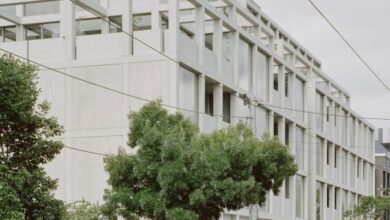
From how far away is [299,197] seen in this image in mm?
49875

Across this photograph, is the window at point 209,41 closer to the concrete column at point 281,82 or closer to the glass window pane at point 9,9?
the glass window pane at point 9,9

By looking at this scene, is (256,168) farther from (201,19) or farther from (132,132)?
(201,19)

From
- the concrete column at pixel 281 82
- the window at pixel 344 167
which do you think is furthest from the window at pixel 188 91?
the window at pixel 344 167

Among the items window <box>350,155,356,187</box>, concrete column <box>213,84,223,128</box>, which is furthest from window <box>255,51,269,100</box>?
window <box>350,155,356,187</box>

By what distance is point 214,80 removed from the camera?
36.2 meters

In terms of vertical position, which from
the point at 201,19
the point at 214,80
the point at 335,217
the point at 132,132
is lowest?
the point at 335,217

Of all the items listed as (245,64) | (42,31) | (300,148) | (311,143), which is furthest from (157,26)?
(311,143)

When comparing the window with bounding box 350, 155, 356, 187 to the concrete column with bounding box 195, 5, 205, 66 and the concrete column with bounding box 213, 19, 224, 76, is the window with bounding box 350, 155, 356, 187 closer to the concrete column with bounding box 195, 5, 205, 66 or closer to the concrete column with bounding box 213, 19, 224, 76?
the concrete column with bounding box 213, 19, 224, 76

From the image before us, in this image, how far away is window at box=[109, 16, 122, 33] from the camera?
34.3 m

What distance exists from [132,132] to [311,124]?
29175mm

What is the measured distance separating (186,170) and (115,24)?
42.8 ft

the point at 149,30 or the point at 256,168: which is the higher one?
the point at 149,30

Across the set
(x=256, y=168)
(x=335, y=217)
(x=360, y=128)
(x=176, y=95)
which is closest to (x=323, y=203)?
(x=335, y=217)

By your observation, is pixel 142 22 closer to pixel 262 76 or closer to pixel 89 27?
pixel 89 27
